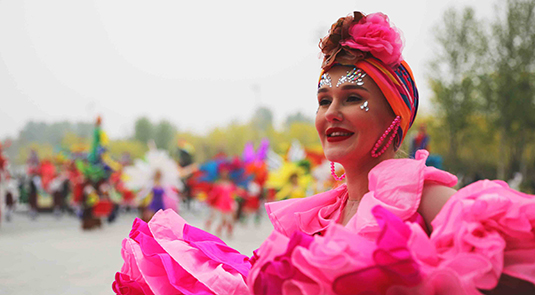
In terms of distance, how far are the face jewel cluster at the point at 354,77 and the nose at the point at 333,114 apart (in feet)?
0.33

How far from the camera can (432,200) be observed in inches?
62.4

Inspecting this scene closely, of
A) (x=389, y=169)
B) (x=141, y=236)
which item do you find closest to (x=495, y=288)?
(x=389, y=169)

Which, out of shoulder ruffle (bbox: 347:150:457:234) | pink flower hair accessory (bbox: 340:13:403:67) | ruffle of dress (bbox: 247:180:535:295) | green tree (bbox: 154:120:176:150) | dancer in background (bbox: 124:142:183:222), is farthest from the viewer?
green tree (bbox: 154:120:176:150)

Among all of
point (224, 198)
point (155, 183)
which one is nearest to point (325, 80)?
point (155, 183)

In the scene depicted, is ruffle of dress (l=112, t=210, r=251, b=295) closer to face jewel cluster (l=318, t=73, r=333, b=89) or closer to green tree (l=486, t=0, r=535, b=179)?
face jewel cluster (l=318, t=73, r=333, b=89)

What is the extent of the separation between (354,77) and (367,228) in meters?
0.70

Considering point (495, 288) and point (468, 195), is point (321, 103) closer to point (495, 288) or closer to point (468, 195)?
point (468, 195)

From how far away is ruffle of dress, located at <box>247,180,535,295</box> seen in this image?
123cm

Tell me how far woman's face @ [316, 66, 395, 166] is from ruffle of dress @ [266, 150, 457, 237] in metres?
0.19

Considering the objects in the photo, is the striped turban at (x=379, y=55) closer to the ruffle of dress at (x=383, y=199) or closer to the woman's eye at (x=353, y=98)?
the woman's eye at (x=353, y=98)

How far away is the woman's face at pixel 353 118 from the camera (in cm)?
184

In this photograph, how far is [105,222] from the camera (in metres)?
15.3

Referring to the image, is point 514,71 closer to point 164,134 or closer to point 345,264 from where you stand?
point 345,264

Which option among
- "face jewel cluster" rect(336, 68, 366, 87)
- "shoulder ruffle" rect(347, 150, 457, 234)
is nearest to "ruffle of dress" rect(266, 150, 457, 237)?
"shoulder ruffle" rect(347, 150, 457, 234)
